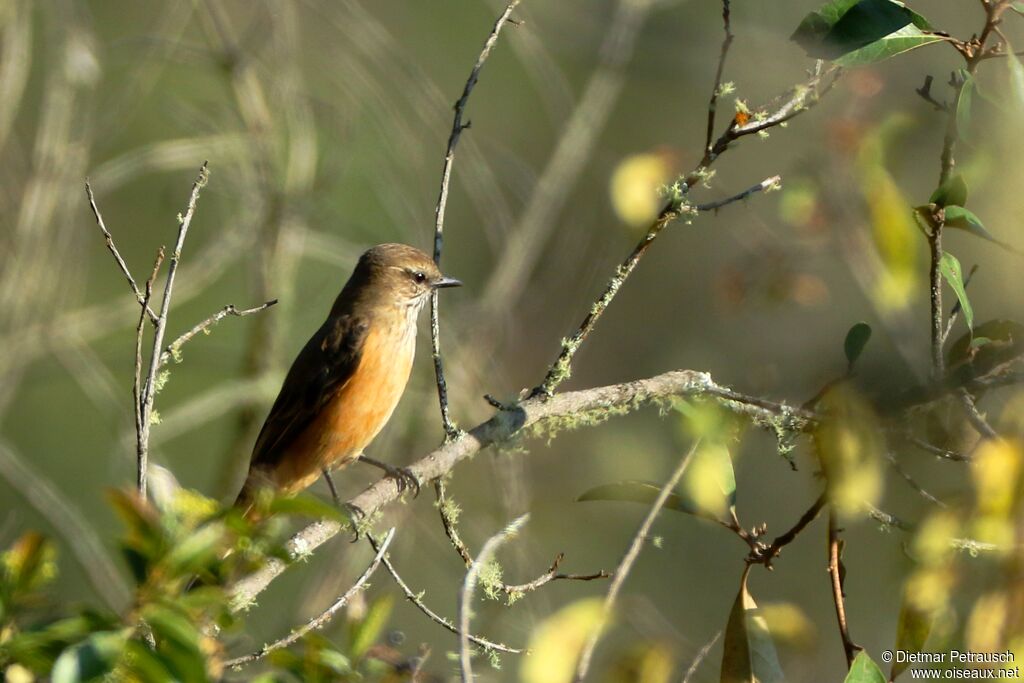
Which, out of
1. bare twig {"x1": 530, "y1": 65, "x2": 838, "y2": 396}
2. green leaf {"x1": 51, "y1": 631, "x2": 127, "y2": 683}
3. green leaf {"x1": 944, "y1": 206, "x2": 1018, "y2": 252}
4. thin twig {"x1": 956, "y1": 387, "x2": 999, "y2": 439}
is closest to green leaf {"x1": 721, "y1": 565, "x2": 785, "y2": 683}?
thin twig {"x1": 956, "y1": 387, "x2": 999, "y2": 439}

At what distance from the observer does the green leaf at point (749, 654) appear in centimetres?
282

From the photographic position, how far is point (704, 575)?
9.58 meters

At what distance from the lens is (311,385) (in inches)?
223

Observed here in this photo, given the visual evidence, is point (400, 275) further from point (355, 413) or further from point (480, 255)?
point (480, 255)

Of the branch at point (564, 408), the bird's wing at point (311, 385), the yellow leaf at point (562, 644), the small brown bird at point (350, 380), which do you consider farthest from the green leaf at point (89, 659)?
the bird's wing at point (311, 385)

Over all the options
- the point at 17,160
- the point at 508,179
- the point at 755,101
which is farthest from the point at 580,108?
the point at 17,160

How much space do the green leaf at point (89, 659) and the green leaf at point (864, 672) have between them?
148cm

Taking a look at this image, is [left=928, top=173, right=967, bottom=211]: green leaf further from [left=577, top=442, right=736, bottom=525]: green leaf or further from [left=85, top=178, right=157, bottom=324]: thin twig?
[left=85, top=178, right=157, bottom=324]: thin twig

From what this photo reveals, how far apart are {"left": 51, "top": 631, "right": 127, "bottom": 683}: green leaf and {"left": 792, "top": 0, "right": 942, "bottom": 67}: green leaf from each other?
80.7 inches

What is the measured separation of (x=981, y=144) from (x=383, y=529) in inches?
164

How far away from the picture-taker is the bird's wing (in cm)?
561

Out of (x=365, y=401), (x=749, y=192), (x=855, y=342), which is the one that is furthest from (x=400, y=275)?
(x=855, y=342)

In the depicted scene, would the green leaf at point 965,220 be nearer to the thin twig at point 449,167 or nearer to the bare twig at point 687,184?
the bare twig at point 687,184

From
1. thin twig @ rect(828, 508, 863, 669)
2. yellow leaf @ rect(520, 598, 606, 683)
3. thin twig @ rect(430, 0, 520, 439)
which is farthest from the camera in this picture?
thin twig @ rect(430, 0, 520, 439)
